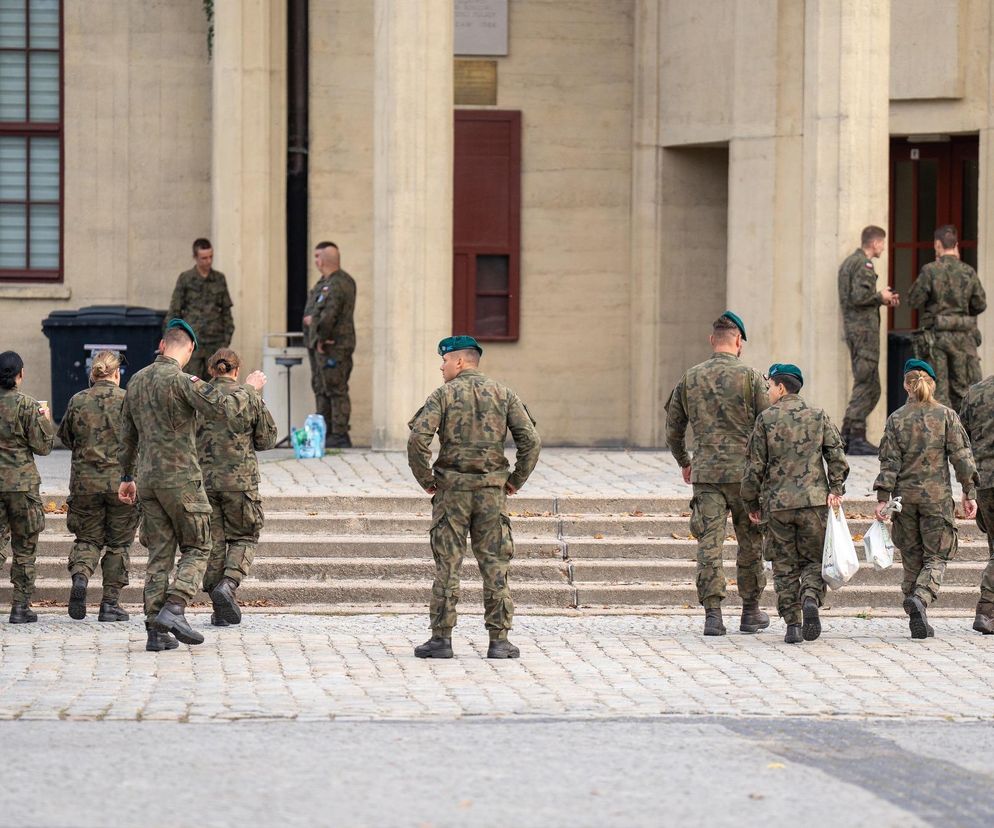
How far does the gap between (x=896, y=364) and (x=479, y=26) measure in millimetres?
5586

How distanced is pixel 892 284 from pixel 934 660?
9919 mm

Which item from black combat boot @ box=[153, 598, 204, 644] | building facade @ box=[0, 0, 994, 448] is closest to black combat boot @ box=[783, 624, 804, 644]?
black combat boot @ box=[153, 598, 204, 644]

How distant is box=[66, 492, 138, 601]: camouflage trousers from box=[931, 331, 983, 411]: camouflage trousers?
27.3 ft

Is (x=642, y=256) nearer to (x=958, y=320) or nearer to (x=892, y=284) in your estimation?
(x=892, y=284)

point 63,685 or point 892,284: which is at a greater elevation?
point 892,284

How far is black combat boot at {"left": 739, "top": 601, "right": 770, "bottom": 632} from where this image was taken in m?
12.6

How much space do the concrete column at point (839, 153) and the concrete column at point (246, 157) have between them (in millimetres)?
5556

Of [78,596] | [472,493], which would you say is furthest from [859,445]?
[78,596]

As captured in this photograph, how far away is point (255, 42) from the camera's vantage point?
20391 millimetres

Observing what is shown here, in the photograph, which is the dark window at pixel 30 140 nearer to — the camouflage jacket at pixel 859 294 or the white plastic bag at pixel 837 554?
the camouflage jacket at pixel 859 294

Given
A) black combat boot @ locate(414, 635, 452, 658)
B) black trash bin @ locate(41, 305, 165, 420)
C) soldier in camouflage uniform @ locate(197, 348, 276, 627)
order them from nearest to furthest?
1. black combat boot @ locate(414, 635, 452, 658)
2. soldier in camouflage uniform @ locate(197, 348, 276, 627)
3. black trash bin @ locate(41, 305, 165, 420)

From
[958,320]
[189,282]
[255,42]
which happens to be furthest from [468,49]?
[958,320]

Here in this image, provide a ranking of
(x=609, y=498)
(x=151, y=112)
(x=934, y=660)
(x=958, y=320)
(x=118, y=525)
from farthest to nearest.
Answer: (x=151, y=112), (x=958, y=320), (x=609, y=498), (x=118, y=525), (x=934, y=660)

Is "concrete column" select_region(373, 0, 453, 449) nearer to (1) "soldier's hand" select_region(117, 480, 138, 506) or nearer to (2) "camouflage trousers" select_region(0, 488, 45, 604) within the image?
(2) "camouflage trousers" select_region(0, 488, 45, 604)
